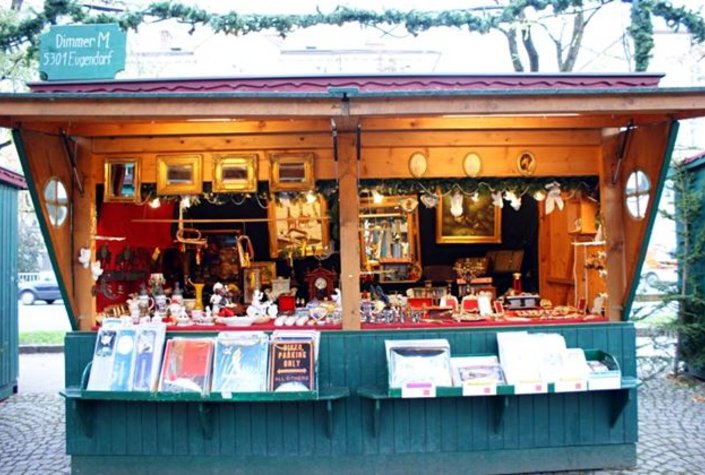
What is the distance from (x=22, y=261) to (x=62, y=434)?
73.2 ft

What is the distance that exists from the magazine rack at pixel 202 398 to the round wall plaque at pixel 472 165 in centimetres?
225

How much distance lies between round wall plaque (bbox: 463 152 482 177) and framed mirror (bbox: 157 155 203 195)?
2445mm

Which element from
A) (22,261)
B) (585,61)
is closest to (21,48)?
(585,61)

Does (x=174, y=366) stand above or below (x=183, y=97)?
below

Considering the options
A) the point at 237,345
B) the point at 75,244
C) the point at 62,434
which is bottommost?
the point at 62,434

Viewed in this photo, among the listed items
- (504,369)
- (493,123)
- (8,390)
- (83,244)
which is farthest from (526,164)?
(8,390)

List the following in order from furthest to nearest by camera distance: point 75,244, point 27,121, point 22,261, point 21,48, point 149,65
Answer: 1. point 22,261
2. point 149,65
3. point 21,48
4. point 75,244
5. point 27,121

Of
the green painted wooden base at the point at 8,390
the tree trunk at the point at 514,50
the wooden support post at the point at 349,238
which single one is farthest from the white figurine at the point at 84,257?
the tree trunk at the point at 514,50

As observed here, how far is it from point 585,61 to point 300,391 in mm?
14846

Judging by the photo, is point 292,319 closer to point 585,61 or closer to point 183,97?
point 183,97

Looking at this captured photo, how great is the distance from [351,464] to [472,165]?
2823 millimetres

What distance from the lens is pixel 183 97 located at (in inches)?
168

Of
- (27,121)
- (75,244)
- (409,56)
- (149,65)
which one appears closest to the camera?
(27,121)

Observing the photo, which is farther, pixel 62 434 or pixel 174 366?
pixel 62 434
